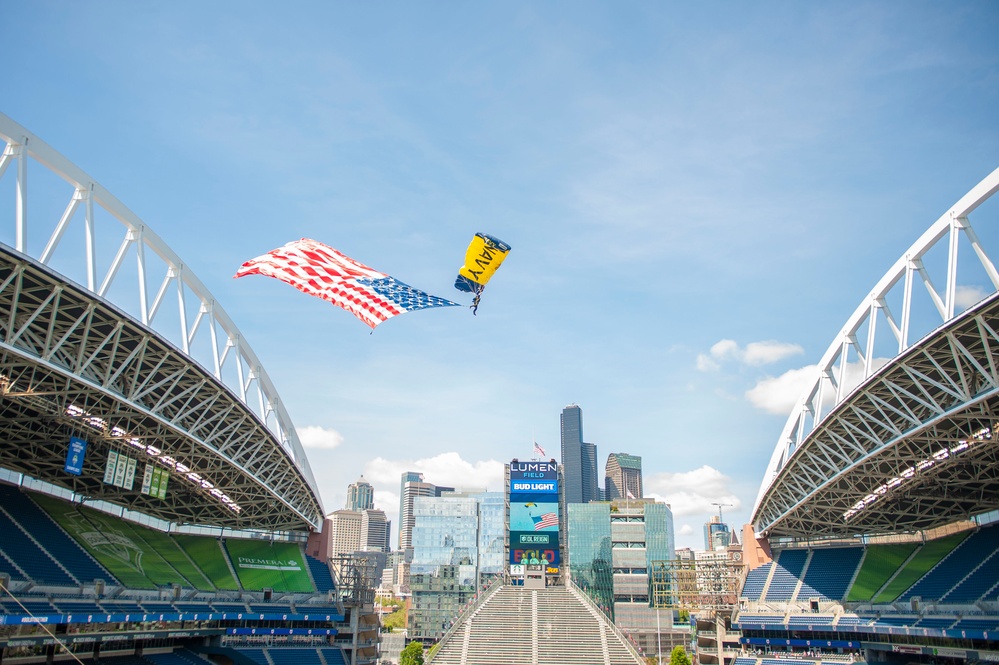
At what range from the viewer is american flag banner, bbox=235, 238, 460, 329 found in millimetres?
29234

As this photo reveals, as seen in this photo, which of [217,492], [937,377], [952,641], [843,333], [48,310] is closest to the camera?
[48,310]

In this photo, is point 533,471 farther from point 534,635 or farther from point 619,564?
point 619,564

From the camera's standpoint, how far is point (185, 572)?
199ft

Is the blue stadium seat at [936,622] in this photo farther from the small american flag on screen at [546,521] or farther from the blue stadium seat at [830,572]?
the small american flag on screen at [546,521]

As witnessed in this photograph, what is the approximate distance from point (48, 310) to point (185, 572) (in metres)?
35.0

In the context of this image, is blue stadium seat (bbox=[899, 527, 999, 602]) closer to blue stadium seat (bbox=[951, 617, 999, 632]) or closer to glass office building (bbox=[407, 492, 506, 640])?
blue stadium seat (bbox=[951, 617, 999, 632])

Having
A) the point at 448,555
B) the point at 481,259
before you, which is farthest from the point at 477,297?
the point at 448,555

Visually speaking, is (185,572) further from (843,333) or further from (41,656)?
(843,333)

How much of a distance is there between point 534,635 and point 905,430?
117 feet

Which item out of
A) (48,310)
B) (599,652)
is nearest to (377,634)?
(599,652)

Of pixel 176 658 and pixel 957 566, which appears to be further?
pixel 957 566

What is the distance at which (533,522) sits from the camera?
254 ft

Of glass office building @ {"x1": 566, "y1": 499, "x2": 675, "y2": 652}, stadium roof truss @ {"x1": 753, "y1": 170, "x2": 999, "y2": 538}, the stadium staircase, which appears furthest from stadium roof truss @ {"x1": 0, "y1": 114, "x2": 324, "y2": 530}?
glass office building @ {"x1": 566, "y1": 499, "x2": 675, "y2": 652}

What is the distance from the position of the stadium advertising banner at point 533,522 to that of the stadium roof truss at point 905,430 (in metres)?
21.3
